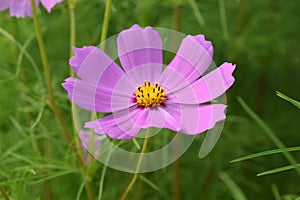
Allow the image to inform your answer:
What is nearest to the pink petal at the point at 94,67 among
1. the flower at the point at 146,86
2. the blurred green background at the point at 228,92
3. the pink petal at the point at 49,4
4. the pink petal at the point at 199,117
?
the flower at the point at 146,86

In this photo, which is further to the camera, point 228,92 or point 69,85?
point 228,92

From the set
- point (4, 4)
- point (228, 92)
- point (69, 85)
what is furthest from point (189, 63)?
point (228, 92)

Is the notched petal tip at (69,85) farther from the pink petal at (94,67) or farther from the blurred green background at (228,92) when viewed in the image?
the blurred green background at (228,92)

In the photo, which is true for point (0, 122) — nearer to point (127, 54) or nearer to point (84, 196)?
point (84, 196)

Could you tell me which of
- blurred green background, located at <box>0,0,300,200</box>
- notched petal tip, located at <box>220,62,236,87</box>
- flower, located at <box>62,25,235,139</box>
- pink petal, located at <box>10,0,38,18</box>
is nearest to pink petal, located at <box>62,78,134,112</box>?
flower, located at <box>62,25,235,139</box>

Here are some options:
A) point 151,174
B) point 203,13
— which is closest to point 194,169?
point 151,174

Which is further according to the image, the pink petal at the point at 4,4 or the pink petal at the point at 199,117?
the pink petal at the point at 4,4

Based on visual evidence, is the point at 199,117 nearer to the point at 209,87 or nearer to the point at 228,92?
the point at 209,87
